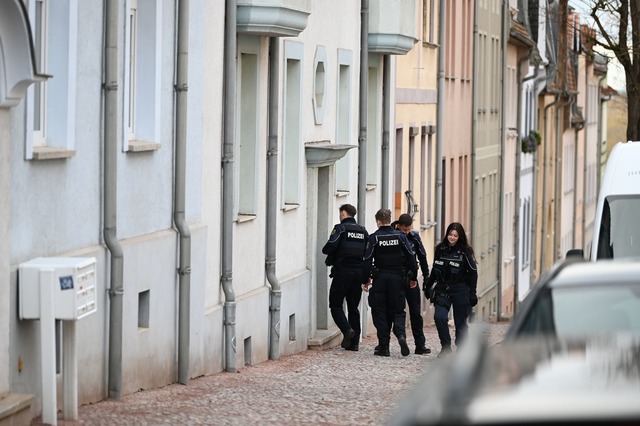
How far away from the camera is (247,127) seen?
19.7m

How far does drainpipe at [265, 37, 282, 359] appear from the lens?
66.6ft

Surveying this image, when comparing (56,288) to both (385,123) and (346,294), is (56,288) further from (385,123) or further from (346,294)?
(385,123)

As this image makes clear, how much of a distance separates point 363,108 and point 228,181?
863 centimetres

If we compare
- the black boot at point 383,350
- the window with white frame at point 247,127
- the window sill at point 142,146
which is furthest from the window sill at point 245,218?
the window sill at point 142,146

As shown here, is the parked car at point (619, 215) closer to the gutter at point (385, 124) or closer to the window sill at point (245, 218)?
the window sill at point (245, 218)

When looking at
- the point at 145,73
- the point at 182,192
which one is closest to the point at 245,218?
the point at 182,192

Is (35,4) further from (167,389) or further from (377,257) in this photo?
(377,257)

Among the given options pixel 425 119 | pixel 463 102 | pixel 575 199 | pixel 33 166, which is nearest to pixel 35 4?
pixel 33 166

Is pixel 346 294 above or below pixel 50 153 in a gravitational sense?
below

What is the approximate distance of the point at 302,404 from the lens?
1407 centimetres

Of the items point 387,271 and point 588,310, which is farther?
point 387,271

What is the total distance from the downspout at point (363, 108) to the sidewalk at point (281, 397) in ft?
20.9

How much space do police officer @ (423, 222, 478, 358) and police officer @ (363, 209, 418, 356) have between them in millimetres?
647

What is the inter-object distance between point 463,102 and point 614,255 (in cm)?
2593
